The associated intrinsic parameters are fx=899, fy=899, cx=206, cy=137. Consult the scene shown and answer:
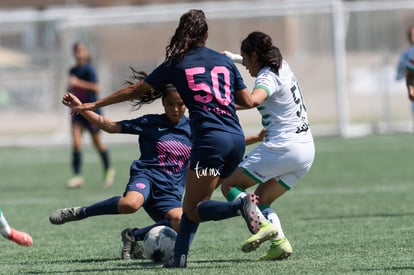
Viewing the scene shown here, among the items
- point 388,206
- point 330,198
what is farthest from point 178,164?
point 330,198

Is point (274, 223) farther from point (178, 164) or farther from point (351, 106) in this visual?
point (351, 106)

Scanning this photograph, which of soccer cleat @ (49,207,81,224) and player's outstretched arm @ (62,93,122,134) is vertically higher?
player's outstretched arm @ (62,93,122,134)

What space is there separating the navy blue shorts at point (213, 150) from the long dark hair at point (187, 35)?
0.57 meters

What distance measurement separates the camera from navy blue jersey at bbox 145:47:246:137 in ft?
19.8

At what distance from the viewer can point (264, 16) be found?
22234 mm

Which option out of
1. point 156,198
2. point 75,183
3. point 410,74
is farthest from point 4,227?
point 75,183

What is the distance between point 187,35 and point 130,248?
1.91 meters

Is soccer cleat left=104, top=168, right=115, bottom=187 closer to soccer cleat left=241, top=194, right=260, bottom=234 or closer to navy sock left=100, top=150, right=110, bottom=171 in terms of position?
navy sock left=100, top=150, right=110, bottom=171

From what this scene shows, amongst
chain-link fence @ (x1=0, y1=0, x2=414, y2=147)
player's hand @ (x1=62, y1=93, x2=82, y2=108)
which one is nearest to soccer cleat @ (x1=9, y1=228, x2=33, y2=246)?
player's hand @ (x1=62, y1=93, x2=82, y2=108)

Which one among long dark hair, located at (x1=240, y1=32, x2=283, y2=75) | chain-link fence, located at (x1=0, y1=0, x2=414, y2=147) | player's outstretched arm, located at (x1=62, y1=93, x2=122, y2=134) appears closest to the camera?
long dark hair, located at (x1=240, y1=32, x2=283, y2=75)

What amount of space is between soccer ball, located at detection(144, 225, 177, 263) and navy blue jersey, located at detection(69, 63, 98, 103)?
7148mm

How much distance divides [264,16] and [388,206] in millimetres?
12684

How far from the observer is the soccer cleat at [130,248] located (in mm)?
7047

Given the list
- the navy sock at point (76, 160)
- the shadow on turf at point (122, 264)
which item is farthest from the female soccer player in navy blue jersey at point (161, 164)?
the navy sock at point (76, 160)
